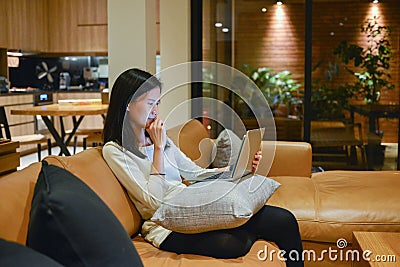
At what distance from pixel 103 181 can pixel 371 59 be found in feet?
13.3

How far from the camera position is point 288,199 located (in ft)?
9.36

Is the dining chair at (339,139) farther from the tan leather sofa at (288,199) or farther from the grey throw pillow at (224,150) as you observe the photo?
the grey throw pillow at (224,150)

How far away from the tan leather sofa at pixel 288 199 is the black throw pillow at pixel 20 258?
1.25ft

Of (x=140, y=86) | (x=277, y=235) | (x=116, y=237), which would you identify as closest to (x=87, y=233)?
(x=116, y=237)

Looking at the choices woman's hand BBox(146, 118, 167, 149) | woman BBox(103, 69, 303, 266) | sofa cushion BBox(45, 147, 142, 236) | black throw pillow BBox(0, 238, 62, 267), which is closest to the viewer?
black throw pillow BBox(0, 238, 62, 267)

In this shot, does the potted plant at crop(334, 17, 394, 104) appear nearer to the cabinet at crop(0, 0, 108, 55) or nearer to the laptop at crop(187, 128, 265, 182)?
the laptop at crop(187, 128, 265, 182)

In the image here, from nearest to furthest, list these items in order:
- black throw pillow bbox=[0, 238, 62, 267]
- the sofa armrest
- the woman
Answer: black throw pillow bbox=[0, 238, 62, 267]
the woman
the sofa armrest

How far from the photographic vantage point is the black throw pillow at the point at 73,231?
3.49 ft

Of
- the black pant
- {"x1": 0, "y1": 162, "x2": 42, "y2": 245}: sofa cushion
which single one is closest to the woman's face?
the black pant

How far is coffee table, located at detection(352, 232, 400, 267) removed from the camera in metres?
1.87

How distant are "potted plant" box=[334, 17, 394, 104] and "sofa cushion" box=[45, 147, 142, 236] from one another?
12.4ft

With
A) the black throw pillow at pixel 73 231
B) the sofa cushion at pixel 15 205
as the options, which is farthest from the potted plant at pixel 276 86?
the black throw pillow at pixel 73 231

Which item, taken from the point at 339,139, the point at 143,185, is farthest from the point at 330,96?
the point at 143,185

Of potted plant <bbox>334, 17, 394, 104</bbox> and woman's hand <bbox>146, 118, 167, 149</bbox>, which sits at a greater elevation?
potted plant <bbox>334, 17, 394, 104</bbox>
